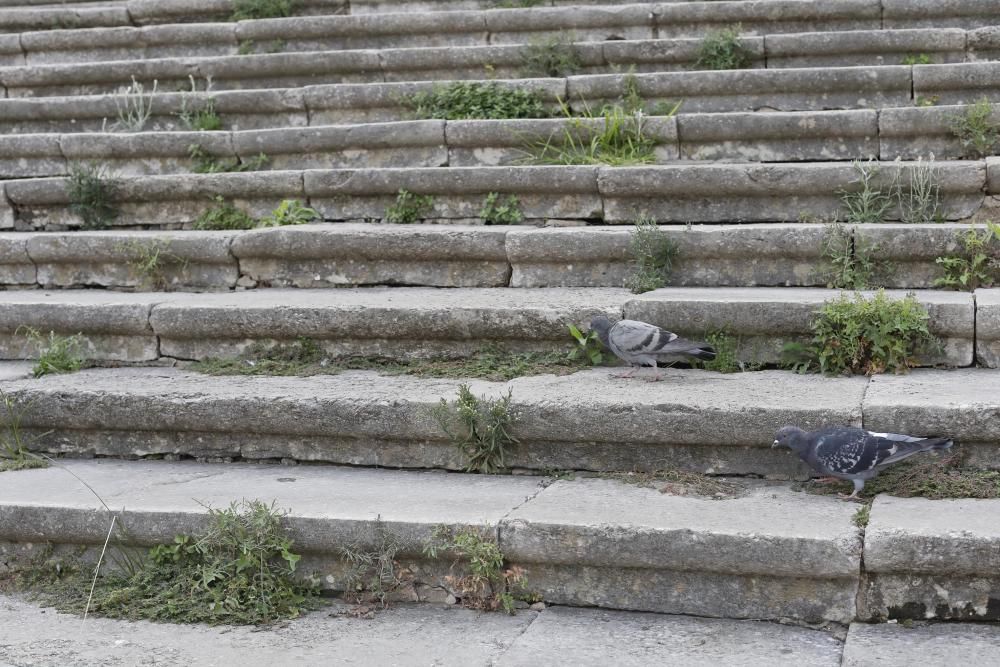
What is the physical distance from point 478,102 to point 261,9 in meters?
2.80

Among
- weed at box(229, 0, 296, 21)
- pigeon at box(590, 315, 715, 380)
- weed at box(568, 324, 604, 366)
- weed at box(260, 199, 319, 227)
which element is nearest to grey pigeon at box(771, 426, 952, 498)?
pigeon at box(590, 315, 715, 380)

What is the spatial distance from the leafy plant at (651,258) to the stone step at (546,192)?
562mm

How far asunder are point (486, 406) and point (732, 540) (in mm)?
1252

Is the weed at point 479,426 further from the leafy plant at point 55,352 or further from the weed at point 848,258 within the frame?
the leafy plant at point 55,352

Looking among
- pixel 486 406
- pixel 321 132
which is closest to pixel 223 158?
pixel 321 132

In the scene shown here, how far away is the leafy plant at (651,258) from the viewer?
5250 mm

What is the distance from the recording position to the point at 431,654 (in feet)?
11.5

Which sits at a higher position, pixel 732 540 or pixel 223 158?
pixel 223 158

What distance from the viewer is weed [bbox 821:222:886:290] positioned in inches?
→ 198

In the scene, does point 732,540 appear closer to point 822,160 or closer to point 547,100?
point 822,160

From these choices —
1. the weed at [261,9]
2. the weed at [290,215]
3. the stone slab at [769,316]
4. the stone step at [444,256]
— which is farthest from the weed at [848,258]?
the weed at [261,9]

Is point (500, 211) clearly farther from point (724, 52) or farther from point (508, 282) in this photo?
point (724, 52)

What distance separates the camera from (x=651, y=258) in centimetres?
530

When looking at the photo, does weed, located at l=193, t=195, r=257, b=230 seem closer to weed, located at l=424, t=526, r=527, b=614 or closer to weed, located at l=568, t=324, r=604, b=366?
weed, located at l=568, t=324, r=604, b=366
